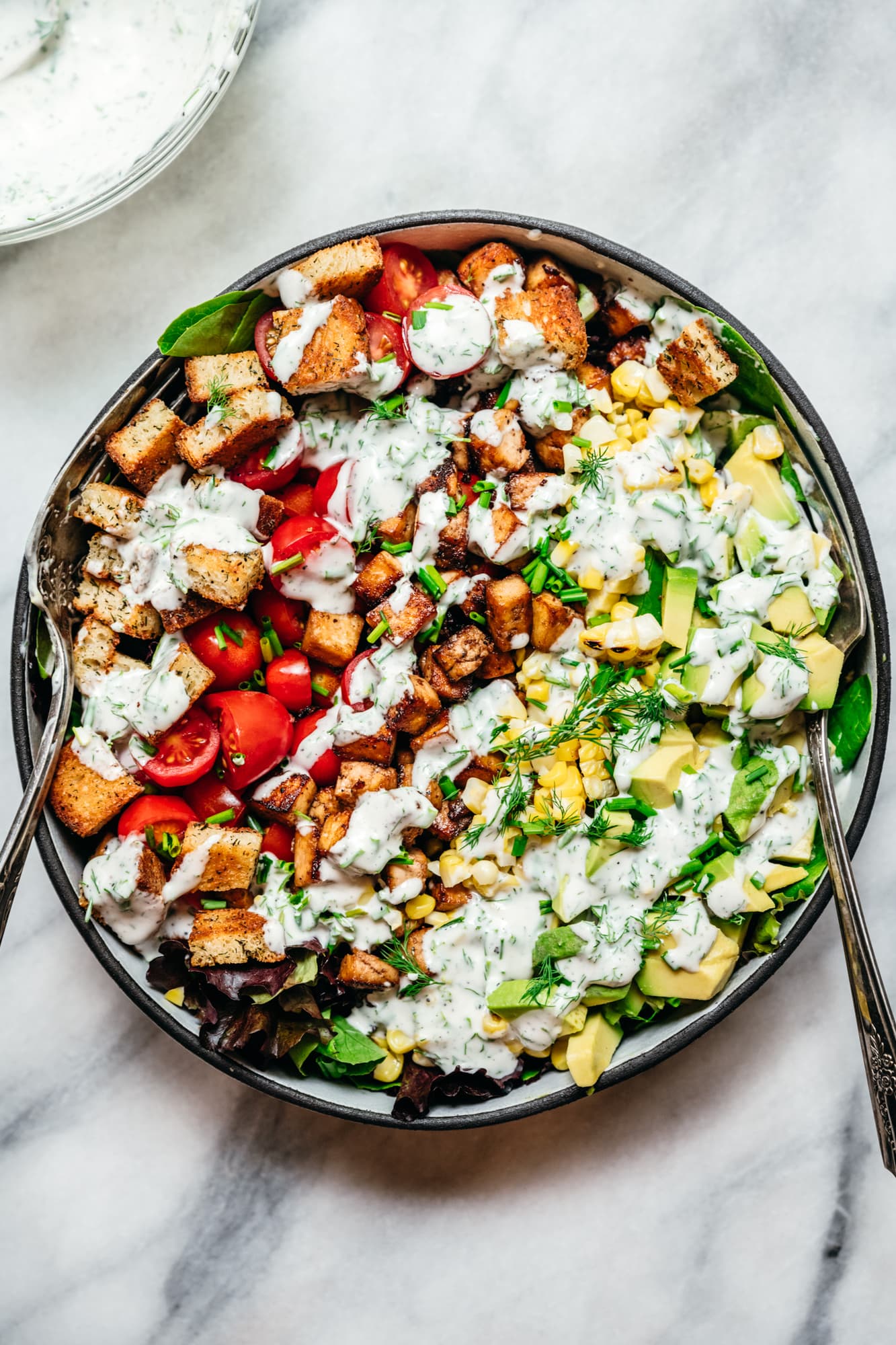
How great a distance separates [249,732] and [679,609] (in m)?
1.01

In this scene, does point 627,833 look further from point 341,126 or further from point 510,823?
point 341,126

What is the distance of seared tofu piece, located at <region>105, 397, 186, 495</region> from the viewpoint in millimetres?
2371

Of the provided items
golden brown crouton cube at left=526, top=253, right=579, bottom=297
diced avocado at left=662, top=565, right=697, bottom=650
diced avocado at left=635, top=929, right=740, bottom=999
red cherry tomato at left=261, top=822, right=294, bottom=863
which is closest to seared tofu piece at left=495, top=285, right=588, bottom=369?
golden brown crouton cube at left=526, top=253, right=579, bottom=297

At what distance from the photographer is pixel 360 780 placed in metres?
2.41

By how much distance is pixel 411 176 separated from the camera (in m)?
2.76

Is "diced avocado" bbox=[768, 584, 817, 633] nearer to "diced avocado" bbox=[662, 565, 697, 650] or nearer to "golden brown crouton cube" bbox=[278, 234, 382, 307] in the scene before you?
"diced avocado" bbox=[662, 565, 697, 650]

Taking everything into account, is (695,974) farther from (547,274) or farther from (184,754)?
(547,274)

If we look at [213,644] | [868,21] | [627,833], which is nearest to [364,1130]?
[627,833]

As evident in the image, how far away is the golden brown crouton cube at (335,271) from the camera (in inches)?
91.9

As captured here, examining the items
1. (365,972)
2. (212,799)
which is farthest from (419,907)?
(212,799)

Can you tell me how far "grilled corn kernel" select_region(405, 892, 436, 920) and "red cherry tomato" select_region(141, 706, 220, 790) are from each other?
0.56 meters

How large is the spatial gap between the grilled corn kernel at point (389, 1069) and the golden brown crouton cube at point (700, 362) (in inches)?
66.0

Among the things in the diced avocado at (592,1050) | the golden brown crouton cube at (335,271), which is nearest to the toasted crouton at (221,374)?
the golden brown crouton cube at (335,271)

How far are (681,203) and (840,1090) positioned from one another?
2.38 m
